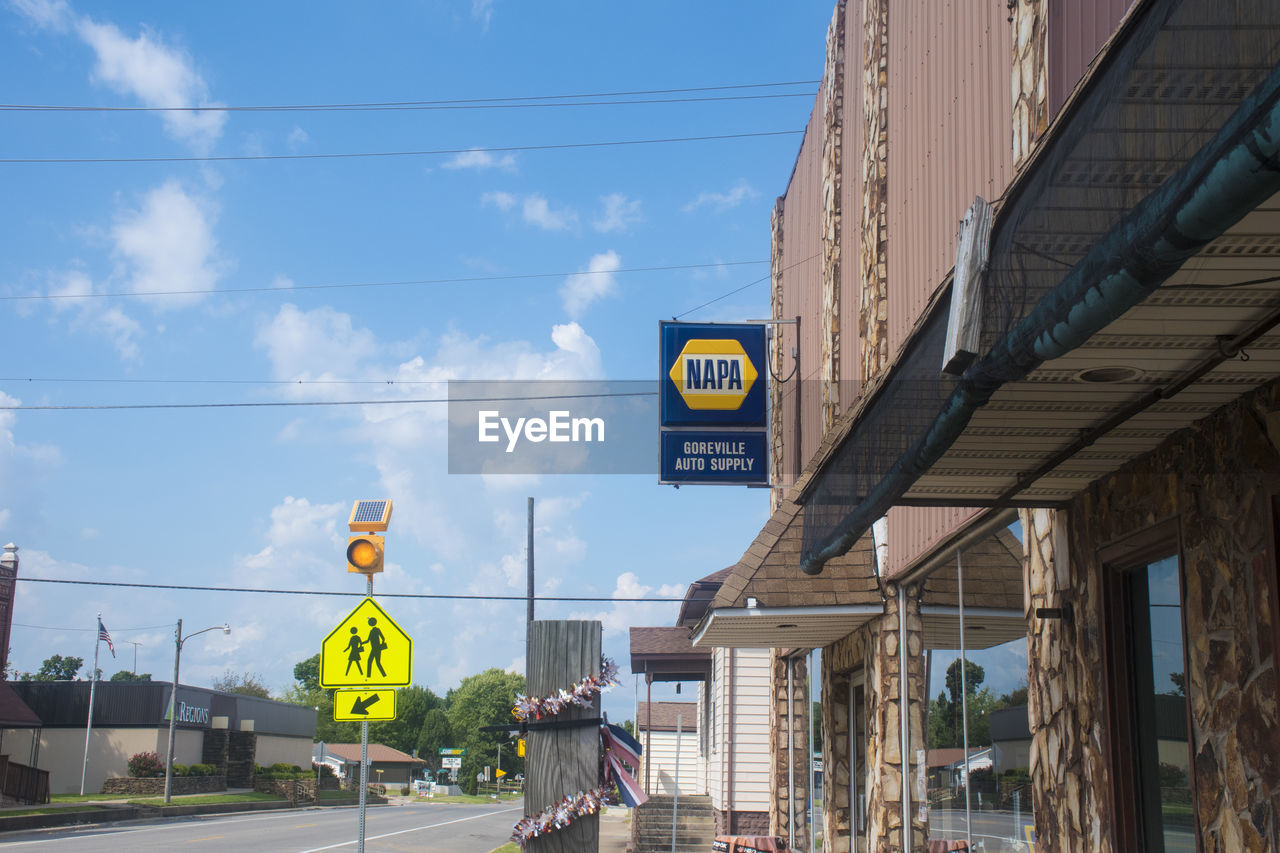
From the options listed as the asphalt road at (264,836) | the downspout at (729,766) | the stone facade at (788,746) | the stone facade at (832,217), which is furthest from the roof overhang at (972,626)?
the asphalt road at (264,836)

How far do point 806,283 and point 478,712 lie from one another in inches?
4568

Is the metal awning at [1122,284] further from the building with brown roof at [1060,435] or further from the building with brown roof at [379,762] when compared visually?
the building with brown roof at [379,762]

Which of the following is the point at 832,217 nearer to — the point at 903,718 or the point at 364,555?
the point at 903,718

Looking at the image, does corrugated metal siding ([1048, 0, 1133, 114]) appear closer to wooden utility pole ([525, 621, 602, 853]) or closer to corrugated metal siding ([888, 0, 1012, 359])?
corrugated metal siding ([888, 0, 1012, 359])

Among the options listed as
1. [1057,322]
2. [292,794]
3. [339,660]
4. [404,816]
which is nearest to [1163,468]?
[1057,322]

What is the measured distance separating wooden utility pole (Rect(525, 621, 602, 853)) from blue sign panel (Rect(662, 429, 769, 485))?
26.3 feet

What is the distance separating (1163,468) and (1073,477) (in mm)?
656

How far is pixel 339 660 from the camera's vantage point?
31.6 feet

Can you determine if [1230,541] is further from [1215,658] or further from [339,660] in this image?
[339,660]

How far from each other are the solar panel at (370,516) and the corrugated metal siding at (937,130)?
436 centimetres

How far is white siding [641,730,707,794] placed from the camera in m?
29.5

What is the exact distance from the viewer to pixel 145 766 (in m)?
47.9

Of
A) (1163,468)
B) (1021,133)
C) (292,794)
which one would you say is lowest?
(292,794)

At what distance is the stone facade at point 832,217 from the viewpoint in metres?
13.5
